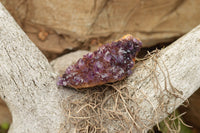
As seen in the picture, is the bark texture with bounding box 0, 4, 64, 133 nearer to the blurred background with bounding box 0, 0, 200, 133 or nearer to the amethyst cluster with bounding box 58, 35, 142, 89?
the amethyst cluster with bounding box 58, 35, 142, 89

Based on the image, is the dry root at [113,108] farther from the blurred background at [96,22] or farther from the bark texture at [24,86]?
the blurred background at [96,22]

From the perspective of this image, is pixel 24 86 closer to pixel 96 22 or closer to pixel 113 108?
pixel 113 108

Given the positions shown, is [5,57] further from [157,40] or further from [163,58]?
[157,40]

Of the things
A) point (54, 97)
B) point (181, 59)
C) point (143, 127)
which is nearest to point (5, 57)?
point (54, 97)

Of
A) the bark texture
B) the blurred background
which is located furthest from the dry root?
the blurred background

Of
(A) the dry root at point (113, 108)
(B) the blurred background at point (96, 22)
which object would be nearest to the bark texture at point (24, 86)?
(A) the dry root at point (113, 108)
